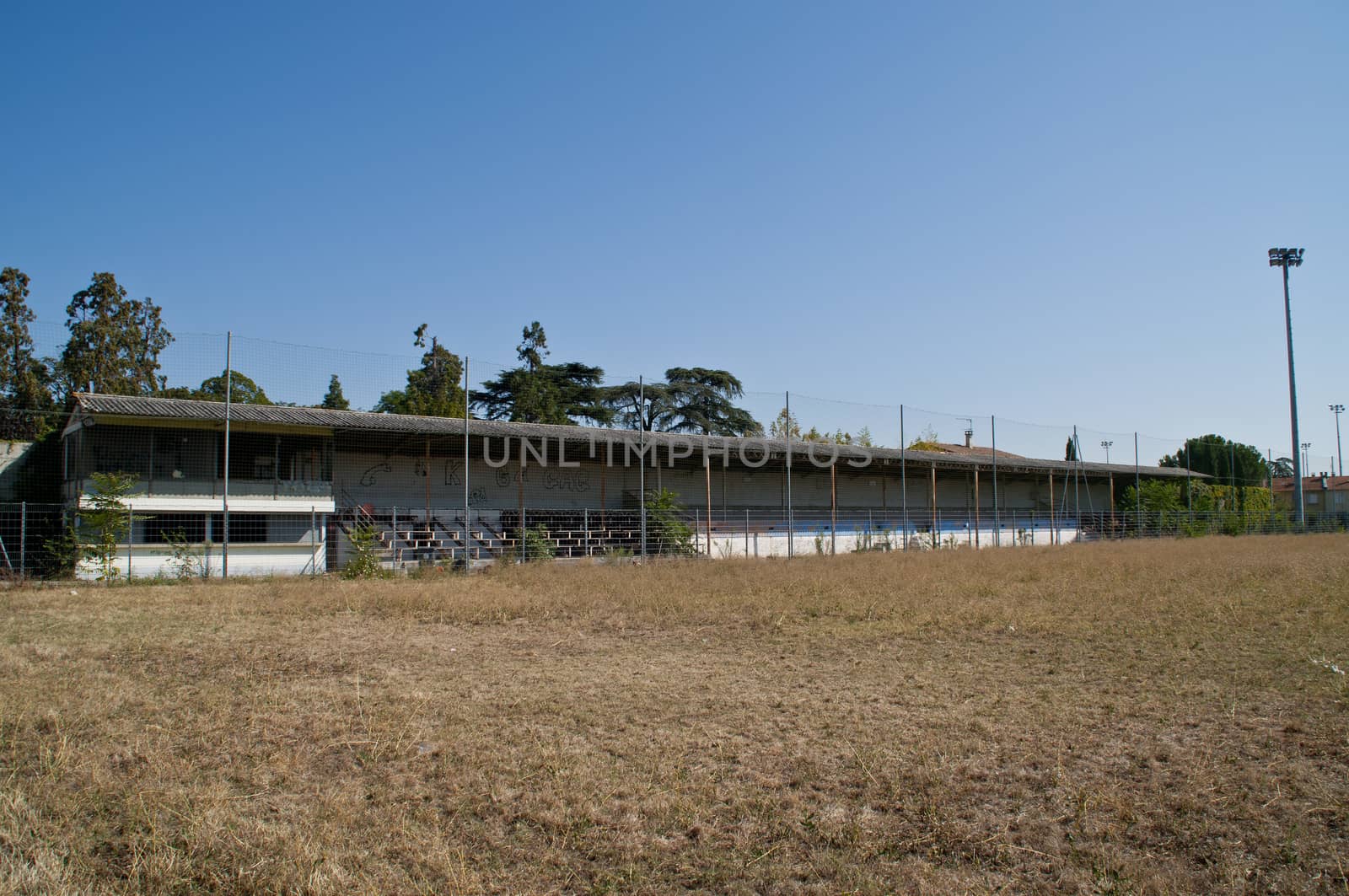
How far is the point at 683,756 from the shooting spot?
13.8ft

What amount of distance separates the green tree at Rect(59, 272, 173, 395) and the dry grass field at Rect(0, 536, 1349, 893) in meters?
31.0

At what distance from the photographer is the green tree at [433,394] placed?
33.6 meters

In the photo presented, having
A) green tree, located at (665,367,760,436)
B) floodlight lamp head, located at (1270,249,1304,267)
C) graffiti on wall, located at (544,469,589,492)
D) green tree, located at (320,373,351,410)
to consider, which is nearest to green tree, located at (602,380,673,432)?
green tree, located at (665,367,760,436)

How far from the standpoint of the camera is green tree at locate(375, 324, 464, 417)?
33.6 meters

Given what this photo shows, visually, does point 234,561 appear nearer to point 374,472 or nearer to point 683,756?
point 374,472

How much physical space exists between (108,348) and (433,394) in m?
14.1

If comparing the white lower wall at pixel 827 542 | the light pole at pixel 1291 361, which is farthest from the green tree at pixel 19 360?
the light pole at pixel 1291 361

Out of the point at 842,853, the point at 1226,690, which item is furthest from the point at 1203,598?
the point at 842,853

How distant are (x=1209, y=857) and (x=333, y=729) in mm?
4229

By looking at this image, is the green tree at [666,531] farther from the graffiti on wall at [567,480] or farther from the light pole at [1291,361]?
the light pole at [1291,361]

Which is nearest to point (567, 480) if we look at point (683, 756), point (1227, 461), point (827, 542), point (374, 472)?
point (374, 472)

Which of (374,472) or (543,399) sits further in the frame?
(543,399)

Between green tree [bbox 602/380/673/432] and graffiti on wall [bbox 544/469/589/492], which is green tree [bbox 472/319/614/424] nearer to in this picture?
green tree [bbox 602/380/673/432]

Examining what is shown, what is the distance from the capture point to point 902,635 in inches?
313
